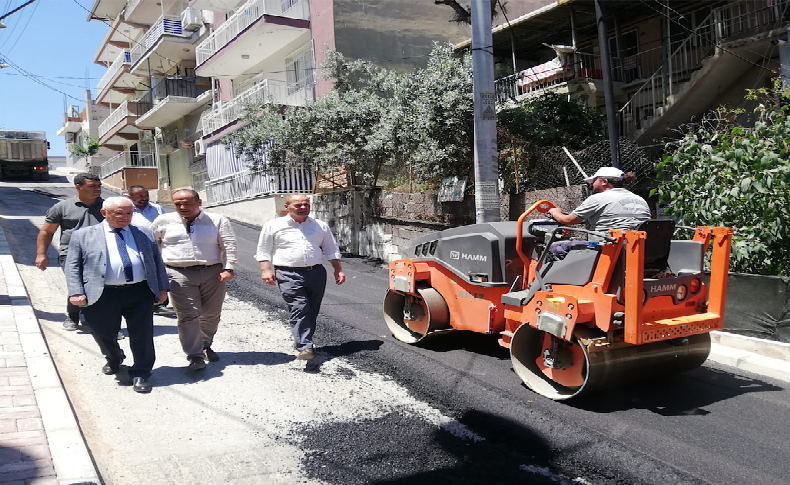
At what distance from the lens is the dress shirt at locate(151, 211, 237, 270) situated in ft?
18.9

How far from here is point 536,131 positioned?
1218 centimetres

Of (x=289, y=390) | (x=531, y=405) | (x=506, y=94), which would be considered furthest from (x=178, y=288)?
(x=506, y=94)

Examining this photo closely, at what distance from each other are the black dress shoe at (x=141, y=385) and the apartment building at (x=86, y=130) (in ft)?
155

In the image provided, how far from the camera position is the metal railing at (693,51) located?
13.5m

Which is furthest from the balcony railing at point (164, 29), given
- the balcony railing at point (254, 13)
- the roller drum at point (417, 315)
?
the roller drum at point (417, 315)

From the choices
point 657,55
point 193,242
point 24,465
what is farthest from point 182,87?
point 24,465

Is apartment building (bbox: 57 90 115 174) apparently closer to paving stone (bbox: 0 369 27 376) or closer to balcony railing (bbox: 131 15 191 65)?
balcony railing (bbox: 131 15 191 65)

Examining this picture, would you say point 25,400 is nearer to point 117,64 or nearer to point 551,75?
point 551,75

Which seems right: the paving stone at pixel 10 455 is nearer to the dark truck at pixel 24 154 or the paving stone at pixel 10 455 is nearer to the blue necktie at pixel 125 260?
the blue necktie at pixel 125 260

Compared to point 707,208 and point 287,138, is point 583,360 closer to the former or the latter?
point 707,208

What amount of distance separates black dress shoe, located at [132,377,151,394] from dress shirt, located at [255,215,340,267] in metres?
1.54

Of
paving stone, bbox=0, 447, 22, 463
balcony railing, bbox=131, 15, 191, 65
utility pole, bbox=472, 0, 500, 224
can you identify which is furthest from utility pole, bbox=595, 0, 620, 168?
balcony railing, bbox=131, 15, 191, 65

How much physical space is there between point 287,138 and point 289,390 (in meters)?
10.7

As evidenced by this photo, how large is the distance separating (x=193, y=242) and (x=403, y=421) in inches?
101
